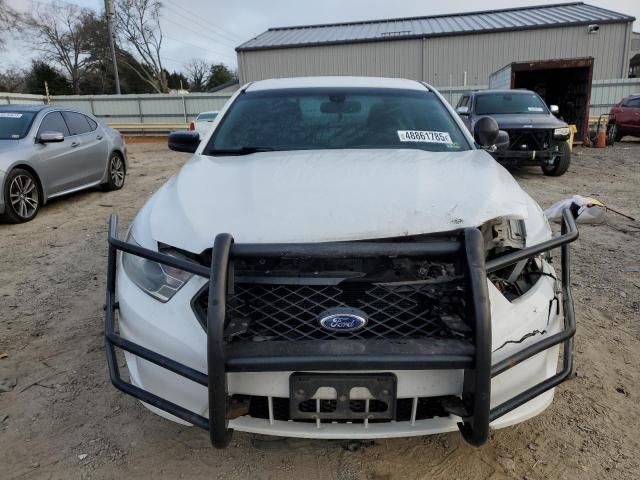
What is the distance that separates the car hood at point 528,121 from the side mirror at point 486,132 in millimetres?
5923

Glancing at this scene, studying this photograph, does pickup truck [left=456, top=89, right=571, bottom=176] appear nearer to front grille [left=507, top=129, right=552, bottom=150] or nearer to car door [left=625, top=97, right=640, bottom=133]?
front grille [left=507, top=129, right=552, bottom=150]

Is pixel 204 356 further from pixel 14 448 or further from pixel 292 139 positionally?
pixel 292 139

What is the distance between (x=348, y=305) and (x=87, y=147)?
6872 mm

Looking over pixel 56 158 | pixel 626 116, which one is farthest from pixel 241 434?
pixel 626 116

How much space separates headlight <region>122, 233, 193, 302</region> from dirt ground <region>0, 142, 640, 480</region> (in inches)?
29.3

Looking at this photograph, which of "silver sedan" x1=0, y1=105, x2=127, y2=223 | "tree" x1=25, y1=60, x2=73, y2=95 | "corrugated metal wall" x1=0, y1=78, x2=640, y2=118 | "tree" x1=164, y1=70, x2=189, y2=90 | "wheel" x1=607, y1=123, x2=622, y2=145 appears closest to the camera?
"silver sedan" x1=0, y1=105, x2=127, y2=223

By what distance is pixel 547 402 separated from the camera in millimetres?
1824

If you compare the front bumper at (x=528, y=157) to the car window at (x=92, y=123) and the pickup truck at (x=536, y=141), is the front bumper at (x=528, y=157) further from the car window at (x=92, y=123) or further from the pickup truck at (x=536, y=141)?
the car window at (x=92, y=123)

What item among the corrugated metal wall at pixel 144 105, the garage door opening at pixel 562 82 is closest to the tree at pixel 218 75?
the corrugated metal wall at pixel 144 105

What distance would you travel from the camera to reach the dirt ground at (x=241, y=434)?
1947 mm

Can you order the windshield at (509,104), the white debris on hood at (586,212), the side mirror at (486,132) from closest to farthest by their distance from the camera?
the side mirror at (486,132) → the white debris on hood at (586,212) → the windshield at (509,104)

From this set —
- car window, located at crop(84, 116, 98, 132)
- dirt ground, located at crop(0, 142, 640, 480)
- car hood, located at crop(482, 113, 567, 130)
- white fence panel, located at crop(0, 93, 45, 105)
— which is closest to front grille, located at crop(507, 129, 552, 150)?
car hood, located at crop(482, 113, 567, 130)

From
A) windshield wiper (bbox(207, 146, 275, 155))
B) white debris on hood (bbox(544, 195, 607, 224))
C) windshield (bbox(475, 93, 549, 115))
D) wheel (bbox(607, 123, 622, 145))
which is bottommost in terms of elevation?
white debris on hood (bbox(544, 195, 607, 224))

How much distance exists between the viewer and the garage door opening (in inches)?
500
